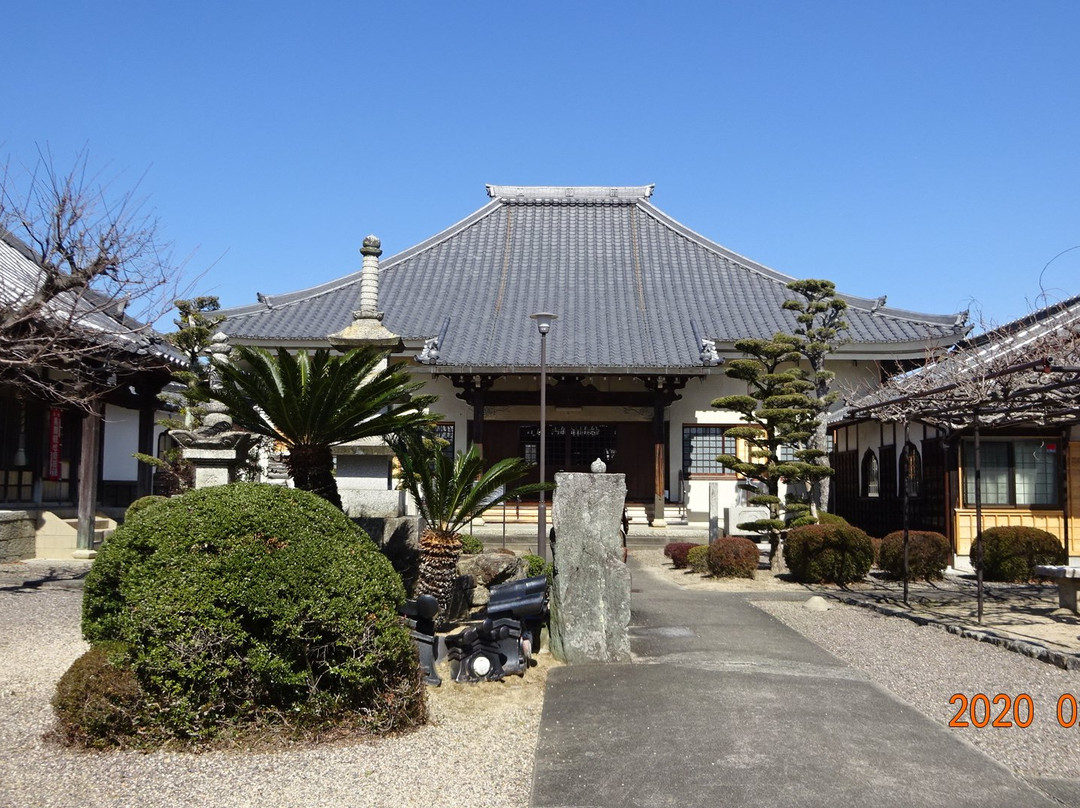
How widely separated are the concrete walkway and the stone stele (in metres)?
0.26

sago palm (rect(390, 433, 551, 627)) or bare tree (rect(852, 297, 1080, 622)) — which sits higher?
bare tree (rect(852, 297, 1080, 622))

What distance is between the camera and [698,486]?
23125 mm

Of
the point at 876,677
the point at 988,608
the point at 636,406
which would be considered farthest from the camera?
the point at 636,406

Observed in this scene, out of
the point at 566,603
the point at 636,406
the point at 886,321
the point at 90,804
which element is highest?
the point at 886,321

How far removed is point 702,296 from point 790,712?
65.6 ft

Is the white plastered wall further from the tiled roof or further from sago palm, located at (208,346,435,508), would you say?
sago palm, located at (208,346,435,508)

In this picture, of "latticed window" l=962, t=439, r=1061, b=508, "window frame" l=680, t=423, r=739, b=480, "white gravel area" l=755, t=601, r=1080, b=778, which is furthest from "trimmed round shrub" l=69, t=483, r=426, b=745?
"window frame" l=680, t=423, r=739, b=480

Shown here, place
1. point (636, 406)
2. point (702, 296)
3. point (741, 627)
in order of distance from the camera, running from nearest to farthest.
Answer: point (741, 627)
point (636, 406)
point (702, 296)

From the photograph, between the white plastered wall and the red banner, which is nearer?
the red banner

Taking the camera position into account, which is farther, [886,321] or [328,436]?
[886,321]

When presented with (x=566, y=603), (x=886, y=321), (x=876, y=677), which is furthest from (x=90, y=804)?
(x=886, y=321)

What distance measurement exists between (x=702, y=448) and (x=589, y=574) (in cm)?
1570

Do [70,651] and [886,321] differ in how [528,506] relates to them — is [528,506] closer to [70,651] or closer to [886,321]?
[886,321]

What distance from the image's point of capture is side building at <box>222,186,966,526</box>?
22.0 m
